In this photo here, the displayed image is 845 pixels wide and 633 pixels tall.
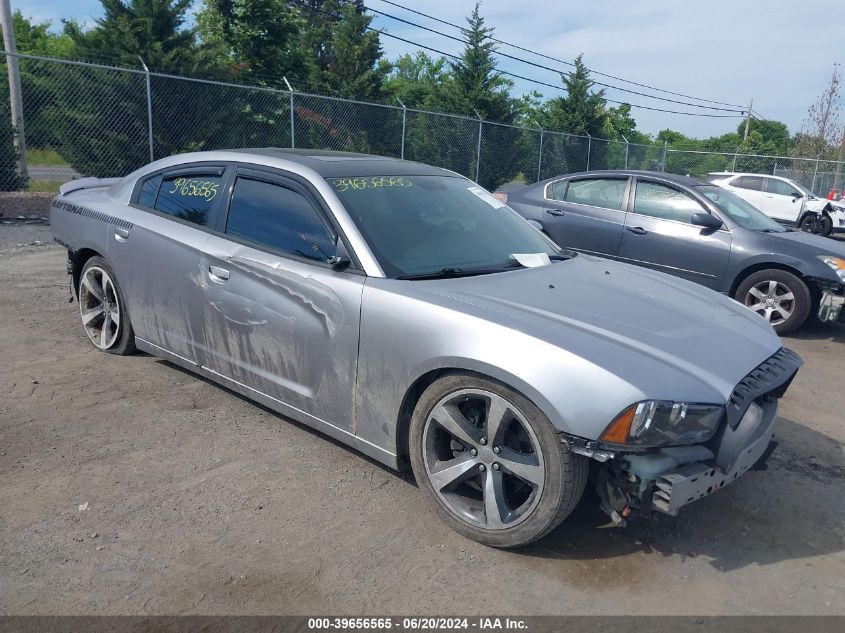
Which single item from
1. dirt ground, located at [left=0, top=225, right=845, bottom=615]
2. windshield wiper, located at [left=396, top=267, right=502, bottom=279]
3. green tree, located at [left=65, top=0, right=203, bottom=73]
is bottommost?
dirt ground, located at [left=0, top=225, right=845, bottom=615]

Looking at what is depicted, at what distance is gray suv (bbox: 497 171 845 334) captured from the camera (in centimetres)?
688

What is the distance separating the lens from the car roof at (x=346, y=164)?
3.93m

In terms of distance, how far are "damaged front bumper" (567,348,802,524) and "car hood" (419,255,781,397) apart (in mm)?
134

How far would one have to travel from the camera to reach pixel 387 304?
324 centimetres

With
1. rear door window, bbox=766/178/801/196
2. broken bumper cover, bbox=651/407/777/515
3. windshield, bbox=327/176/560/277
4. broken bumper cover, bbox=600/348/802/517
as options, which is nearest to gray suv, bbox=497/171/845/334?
windshield, bbox=327/176/560/277

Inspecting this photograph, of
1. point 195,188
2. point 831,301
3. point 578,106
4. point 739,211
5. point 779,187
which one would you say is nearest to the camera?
point 195,188

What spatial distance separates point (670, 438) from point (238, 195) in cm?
275

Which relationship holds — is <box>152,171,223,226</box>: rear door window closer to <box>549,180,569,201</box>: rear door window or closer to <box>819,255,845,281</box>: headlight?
<box>549,180,569,201</box>: rear door window

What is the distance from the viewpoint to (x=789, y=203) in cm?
1822

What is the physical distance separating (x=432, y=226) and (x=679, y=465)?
1.82 meters

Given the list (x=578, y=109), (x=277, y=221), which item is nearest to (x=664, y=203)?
(x=277, y=221)

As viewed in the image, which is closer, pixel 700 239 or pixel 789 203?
pixel 700 239

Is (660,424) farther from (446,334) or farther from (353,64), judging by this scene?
(353,64)

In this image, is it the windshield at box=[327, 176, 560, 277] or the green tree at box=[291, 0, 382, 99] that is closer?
the windshield at box=[327, 176, 560, 277]
